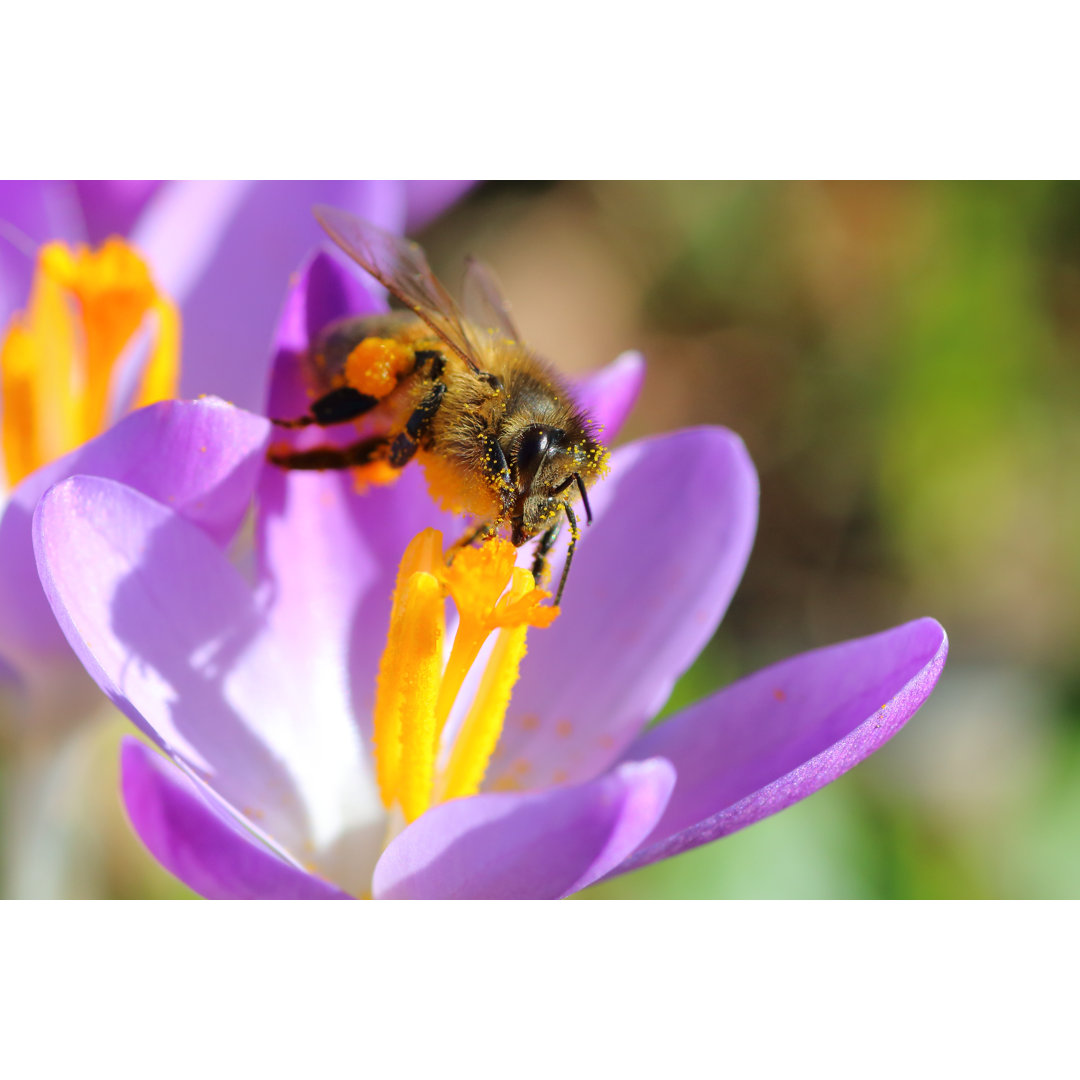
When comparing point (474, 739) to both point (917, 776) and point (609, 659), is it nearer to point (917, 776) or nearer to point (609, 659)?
point (609, 659)

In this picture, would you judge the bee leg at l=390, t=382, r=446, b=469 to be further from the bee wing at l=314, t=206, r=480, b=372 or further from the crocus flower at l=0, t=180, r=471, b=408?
the crocus flower at l=0, t=180, r=471, b=408

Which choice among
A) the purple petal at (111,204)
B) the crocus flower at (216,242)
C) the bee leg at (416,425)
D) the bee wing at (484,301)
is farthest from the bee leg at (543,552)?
the purple petal at (111,204)

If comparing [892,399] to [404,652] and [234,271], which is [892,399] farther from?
[404,652]

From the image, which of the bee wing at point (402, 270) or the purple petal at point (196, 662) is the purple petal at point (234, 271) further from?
the purple petal at point (196, 662)

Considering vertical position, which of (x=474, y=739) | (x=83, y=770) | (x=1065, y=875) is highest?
(x=474, y=739)

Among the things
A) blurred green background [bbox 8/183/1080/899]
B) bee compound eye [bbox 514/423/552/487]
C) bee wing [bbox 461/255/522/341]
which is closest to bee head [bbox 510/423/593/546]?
bee compound eye [bbox 514/423/552/487]
